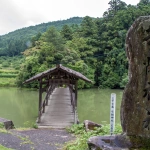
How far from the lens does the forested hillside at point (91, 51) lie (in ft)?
103

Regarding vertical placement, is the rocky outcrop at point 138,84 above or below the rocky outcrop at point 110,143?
above

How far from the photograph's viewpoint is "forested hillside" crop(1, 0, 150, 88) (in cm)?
3150

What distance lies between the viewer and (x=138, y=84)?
3973 millimetres

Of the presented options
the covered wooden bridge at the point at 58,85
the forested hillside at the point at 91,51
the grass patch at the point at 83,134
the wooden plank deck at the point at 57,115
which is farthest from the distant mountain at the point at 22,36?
the grass patch at the point at 83,134

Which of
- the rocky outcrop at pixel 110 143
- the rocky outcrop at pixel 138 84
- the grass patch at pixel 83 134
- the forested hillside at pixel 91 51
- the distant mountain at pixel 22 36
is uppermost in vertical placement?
the distant mountain at pixel 22 36

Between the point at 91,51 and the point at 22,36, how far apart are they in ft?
179

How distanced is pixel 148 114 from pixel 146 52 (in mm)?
898

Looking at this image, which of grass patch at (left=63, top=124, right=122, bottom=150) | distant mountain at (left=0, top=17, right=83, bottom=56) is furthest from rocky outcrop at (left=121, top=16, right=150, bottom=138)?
distant mountain at (left=0, top=17, right=83, bottom=56)

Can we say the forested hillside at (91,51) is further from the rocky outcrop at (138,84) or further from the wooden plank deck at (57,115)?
the rocky outcrop at (138,84)

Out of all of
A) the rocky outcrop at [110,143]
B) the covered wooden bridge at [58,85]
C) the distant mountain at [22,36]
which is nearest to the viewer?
the rocky outcrop at [110,143]

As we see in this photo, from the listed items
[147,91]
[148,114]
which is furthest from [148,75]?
[148,114]

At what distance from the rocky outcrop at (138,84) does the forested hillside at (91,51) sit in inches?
1039

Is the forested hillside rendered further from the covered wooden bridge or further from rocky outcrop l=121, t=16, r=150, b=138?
rocky outcrop l=121, t=16, r=150, b=138

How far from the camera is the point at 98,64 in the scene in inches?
1508
